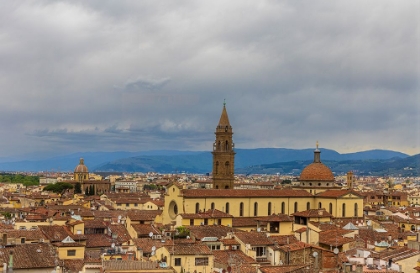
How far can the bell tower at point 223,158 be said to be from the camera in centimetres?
7050

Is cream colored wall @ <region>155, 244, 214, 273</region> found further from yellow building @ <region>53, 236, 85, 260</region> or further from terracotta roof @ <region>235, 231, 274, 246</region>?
terracotta roof @ <region>235, 231, 274, 246</region>

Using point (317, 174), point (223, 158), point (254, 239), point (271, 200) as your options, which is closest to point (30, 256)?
point (254, 239)

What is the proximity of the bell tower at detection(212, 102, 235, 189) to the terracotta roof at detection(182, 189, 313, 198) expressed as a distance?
10.7 meters

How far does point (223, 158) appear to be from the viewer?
2788 inches

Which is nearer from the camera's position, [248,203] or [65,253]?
[65,253]

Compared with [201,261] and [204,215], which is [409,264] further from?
[204,215]

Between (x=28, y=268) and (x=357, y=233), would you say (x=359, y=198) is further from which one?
(x=28, y=268)

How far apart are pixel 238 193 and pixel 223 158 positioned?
13.9 meters

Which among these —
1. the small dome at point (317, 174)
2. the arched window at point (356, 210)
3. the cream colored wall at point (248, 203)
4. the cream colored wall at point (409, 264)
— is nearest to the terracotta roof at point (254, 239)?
the cream colored wall at point (409, 264)

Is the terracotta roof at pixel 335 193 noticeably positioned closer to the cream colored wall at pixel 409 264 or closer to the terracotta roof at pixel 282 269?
the cream colored wall at pixel 409 264

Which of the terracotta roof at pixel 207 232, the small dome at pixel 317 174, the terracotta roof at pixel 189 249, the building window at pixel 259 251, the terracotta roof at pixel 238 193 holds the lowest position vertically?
the building window at pixel 259 251

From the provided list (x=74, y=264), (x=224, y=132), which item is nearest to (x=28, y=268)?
(x=74, y=264)

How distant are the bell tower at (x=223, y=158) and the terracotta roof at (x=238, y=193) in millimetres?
10742

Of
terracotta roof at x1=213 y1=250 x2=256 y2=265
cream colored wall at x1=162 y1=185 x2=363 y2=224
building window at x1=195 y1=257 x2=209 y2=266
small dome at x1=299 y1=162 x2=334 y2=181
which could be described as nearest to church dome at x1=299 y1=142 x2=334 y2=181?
small dome at x1=299 y1=162 x2=334 y2=181
